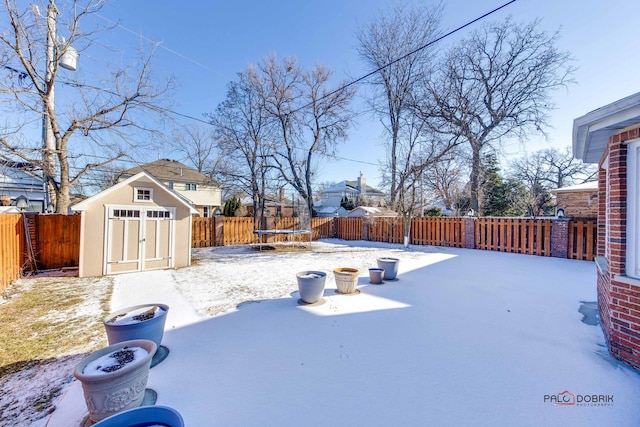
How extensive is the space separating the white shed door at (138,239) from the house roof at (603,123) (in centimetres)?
903

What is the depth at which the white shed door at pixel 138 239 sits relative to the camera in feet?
23.5

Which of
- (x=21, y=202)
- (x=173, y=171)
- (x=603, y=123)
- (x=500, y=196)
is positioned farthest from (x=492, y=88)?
(x=173, y=171)

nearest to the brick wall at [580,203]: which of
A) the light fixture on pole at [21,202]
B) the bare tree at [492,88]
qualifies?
the bare tree at [492,88]

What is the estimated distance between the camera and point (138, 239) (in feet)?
24.6

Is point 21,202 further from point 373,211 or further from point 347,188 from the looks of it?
point 347,188

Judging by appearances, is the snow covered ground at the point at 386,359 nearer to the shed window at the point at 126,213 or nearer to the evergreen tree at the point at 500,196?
the shed window at the point at 126,213

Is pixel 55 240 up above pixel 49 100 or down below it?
below

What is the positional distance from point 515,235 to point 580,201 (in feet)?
17.2

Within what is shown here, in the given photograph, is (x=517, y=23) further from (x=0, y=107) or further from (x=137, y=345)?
(x=0, y=107)

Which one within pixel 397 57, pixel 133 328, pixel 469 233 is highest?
pixel 397 57

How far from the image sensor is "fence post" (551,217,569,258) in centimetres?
906

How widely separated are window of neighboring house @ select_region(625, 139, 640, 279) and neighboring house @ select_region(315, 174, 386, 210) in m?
29.7

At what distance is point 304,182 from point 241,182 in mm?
4080

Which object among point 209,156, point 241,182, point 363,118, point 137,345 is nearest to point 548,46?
point 363,118
